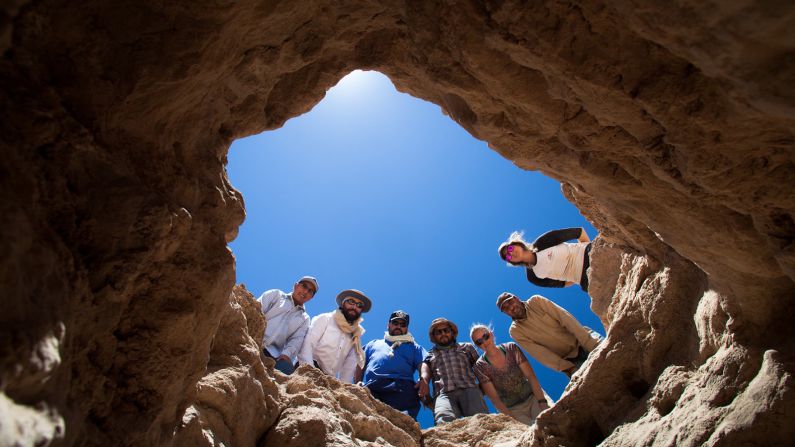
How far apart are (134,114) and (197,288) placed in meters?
0.95

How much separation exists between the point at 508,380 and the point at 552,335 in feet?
4.23

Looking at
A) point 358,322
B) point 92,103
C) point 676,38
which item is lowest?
point 676,38

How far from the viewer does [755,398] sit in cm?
246

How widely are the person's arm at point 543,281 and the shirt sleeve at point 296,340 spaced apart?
11.1 ft

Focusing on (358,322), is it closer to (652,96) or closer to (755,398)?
(755,398)

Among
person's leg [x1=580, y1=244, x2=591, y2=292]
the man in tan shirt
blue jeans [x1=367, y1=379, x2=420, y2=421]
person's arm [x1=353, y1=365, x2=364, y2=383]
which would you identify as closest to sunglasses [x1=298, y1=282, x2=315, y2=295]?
person's arm [x1=353, y1=365, x2=364, y2=383]

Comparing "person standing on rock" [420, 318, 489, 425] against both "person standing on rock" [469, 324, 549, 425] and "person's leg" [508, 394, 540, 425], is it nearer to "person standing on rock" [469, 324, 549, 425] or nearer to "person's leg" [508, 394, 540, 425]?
"person standing on rock" [469, 324, 549, 425]

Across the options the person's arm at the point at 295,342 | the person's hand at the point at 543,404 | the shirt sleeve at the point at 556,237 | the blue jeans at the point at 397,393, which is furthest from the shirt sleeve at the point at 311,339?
the shirt sleeve at the point at 556,237

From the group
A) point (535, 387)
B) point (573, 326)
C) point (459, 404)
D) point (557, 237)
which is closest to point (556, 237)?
point (557, 237)

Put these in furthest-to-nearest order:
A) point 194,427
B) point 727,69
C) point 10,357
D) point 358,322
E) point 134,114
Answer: point 358,322 < point 194,427 < point 134,114 < point 727,69 < point 10,357

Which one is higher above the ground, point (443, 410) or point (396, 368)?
point (396, 368)

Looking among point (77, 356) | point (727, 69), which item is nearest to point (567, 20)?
point (727, 69)

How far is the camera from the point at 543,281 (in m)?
6.04

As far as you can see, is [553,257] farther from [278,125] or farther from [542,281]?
[278,125]
